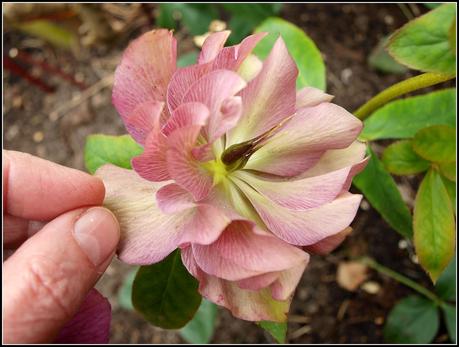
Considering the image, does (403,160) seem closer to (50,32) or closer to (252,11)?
(252,11)

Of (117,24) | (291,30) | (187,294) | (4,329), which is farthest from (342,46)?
(4,329)

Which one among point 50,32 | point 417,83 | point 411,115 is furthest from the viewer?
point 50,32

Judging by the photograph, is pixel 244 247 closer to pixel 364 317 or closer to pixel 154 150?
pixel 154 150

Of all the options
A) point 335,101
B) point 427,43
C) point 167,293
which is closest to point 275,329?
point 167,293

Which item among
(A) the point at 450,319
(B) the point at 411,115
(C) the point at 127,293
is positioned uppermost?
(B) the point at 411,115

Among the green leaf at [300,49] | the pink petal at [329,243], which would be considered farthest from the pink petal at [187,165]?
the green leaf at [300,49]

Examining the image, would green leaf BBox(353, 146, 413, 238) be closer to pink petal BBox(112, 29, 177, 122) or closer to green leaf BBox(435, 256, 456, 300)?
green leaf BBox(435, 256, 456, 300)

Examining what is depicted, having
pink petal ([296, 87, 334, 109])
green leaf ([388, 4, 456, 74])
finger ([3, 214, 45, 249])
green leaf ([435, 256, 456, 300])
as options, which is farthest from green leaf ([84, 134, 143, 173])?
green leaf ([435, 256, 456, 300])
